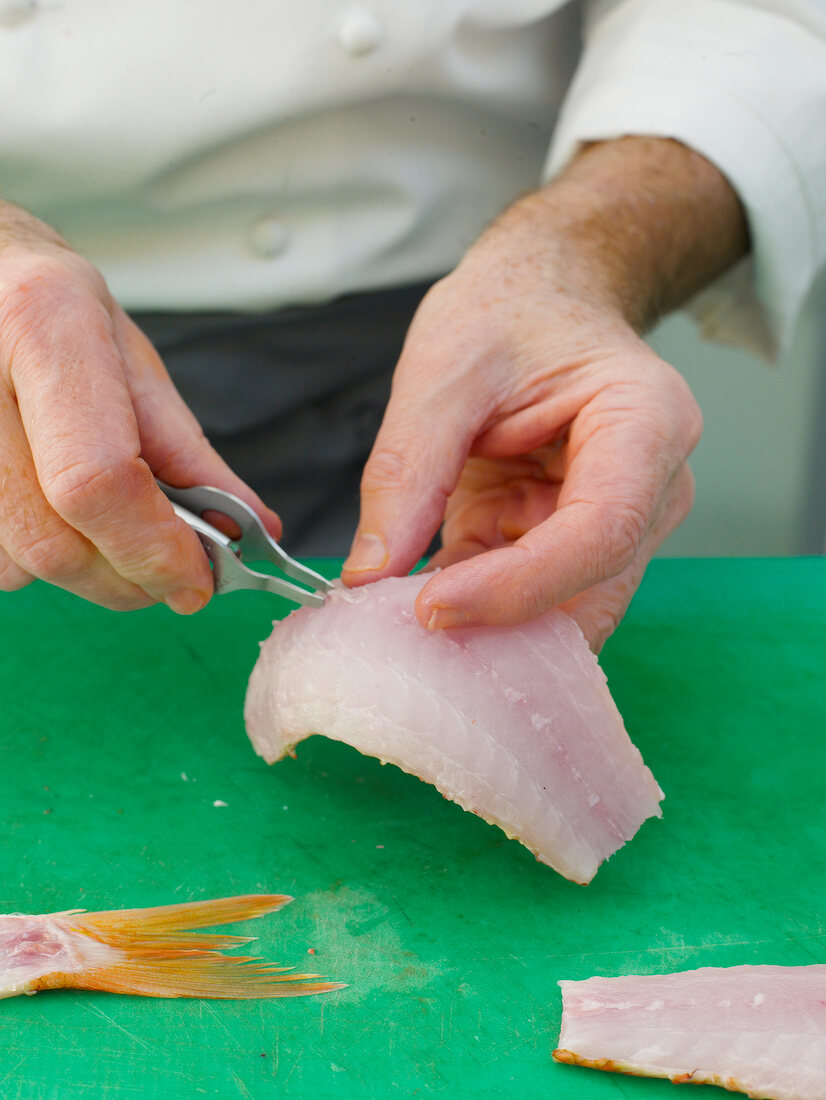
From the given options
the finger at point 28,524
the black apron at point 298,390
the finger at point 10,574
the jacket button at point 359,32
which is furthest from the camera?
the black apron at point 298,390

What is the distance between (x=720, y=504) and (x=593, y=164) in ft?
8.32

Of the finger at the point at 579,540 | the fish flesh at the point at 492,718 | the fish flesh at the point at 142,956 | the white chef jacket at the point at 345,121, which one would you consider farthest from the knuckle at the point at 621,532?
the white chef jacket at the point at 345,121

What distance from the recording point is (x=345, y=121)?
2.09 meters

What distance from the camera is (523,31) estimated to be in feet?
7.32

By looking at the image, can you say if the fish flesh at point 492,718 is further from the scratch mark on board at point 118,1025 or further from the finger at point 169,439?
the scratch mark on board at point 118,1025

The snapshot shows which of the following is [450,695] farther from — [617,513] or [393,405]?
[393,405]

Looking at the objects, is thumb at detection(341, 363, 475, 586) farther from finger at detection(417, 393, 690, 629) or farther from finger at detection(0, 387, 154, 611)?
finger at detection(0, 387, 154, 611)

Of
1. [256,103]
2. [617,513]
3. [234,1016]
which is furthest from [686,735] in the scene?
[256,103]

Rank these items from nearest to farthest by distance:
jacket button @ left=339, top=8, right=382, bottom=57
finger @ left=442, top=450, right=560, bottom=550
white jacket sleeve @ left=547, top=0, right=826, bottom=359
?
finger @ left=442, top=450, right=560, bottom=550, jacket button @ left=339, top=8, right=382, bottom=57, white jacket sleeve @ left=547, top=0, right=826, bottom=359

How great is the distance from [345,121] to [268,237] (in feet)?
0.88

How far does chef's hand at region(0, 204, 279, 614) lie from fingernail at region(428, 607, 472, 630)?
32 cm

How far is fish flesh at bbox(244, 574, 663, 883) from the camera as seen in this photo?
51.8 inches

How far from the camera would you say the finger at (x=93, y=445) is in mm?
1259

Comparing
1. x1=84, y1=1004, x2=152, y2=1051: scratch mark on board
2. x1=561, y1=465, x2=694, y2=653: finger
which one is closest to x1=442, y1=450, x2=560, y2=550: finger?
x1=561, y1=465, x2=694, y2=653: finger
